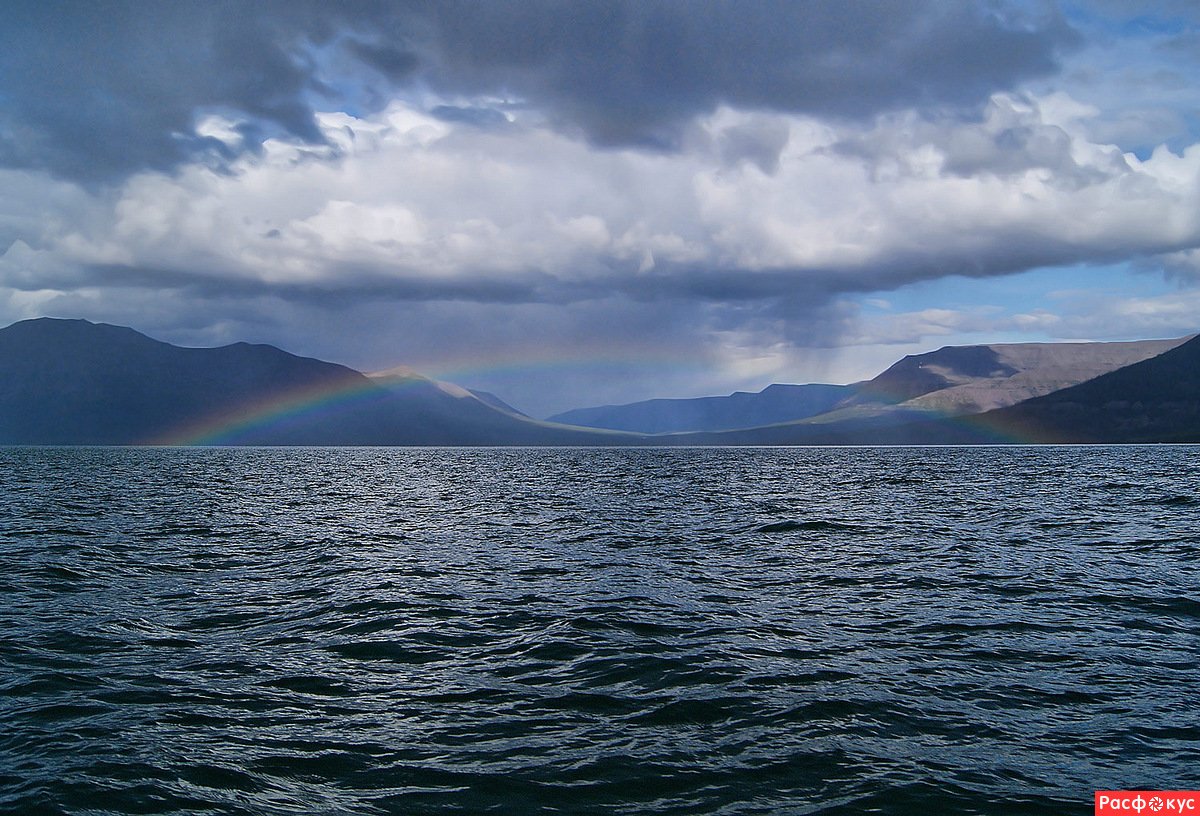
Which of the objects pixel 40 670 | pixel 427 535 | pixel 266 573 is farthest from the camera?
pixel 427 535

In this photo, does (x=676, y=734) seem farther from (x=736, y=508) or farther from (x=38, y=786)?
(x=736, y=508)

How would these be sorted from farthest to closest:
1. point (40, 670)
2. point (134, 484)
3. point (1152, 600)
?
point (134, 484)
point (1152, 600)
point (40, 670)

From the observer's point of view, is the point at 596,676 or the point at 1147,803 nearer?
the point at 1147,803

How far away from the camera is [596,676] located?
17.3m

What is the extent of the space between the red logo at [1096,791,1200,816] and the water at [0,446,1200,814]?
23cm

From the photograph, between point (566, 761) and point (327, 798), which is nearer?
point (327, 798)

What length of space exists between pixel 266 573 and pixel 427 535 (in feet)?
46.2

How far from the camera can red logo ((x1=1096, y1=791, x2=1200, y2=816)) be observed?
11.2 m

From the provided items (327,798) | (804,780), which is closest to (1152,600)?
(804,780)

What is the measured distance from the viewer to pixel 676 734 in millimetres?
13781

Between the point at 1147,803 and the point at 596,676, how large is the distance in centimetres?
1015

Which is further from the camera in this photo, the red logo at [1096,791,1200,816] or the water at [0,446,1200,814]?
the water at [0,446,1200,814]

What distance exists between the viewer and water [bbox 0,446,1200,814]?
38.5ft

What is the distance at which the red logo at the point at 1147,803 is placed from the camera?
36.7ft
